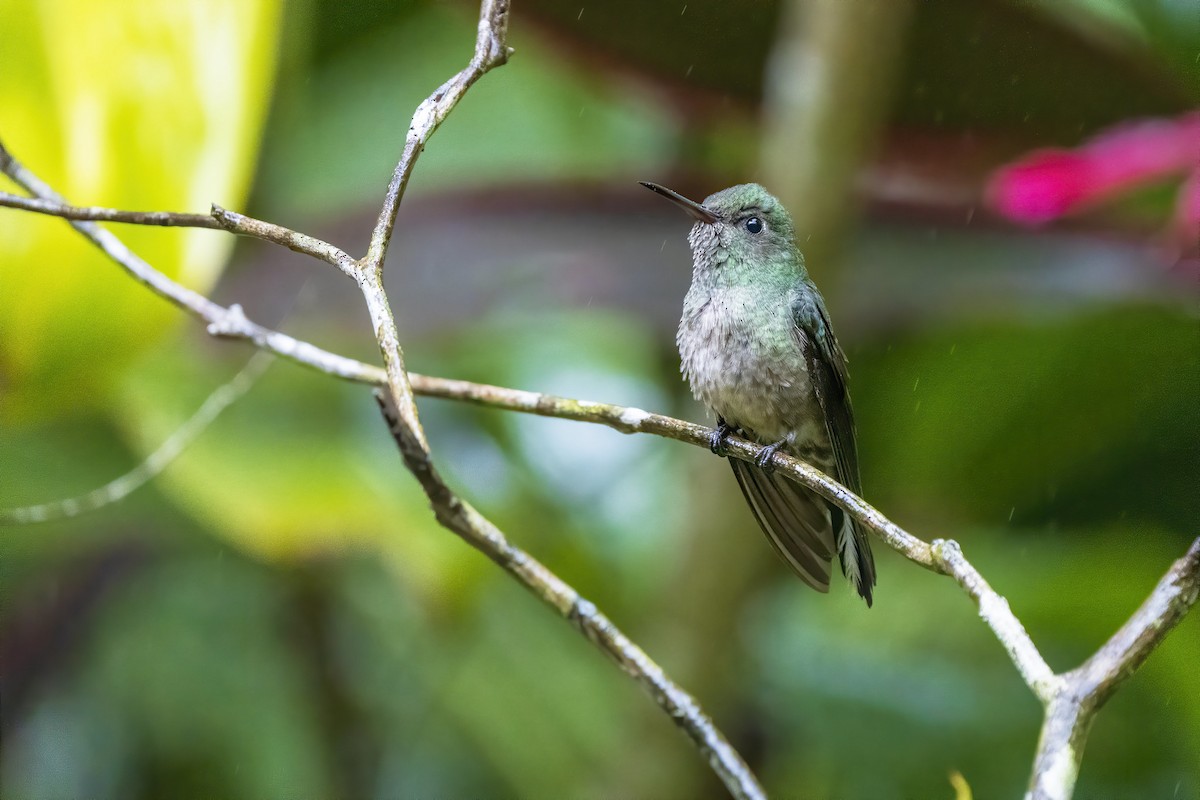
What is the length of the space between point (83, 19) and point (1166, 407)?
1.54 m

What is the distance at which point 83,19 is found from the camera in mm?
1261

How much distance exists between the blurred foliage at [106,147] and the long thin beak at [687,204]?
68 centimetres

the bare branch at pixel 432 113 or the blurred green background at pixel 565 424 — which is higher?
the blurred green background at pixel 565 424

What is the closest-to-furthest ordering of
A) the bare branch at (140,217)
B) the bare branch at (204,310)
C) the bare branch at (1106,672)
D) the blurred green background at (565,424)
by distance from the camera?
the bare branch at (1106,672) < the bare branch at (140,217) < the bare branch at (204,310) < the blurred green background at (565,424)

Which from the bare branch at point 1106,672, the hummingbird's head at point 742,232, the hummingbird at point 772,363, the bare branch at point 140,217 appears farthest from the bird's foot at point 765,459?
the bare branch at point 140,217

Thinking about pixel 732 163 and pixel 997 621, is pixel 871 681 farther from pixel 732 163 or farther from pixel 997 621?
pixel 997 621

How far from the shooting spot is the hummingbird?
0.81 m

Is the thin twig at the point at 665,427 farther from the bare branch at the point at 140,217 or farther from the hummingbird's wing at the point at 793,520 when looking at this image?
the bare branch at the point at 140,217

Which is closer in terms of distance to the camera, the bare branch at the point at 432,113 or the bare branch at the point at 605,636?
the bare branch at the point at 432,113

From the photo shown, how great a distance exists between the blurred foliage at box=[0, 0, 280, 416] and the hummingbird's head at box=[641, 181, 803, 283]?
659mm

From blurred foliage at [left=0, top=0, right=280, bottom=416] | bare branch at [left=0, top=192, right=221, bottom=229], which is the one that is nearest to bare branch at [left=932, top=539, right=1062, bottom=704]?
bare branch at [left=0, top=192, right=221, bottom=229]

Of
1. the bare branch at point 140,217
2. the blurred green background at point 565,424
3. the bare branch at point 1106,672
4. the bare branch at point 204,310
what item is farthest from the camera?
the blurred green background at point 565,424

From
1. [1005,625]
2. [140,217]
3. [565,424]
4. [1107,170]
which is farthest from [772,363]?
[565,424]

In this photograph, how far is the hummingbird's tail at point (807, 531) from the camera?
2.52 ft
